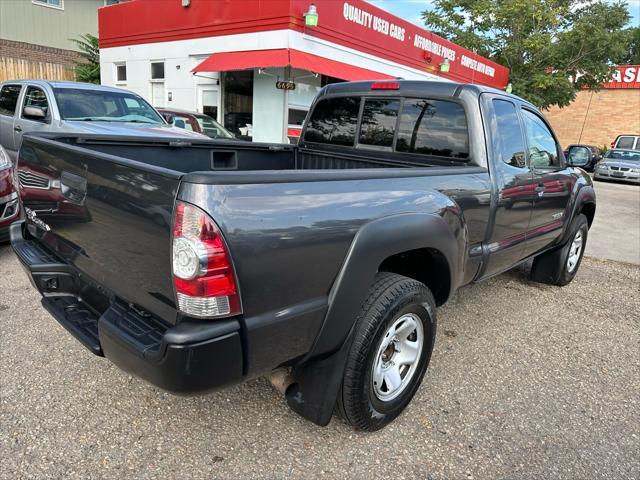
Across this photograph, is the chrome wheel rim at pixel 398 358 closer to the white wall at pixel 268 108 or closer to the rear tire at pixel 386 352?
the rear tire at pixel 386 352

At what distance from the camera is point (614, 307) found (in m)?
4.47

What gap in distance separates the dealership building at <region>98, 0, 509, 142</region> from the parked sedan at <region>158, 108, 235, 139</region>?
2006 millimetres

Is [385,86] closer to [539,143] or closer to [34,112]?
[539,143]

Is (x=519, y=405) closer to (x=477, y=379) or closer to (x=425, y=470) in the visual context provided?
(x=477, y=379)

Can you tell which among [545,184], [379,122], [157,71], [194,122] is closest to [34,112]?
[194,122]

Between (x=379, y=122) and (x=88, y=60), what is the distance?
21348mm

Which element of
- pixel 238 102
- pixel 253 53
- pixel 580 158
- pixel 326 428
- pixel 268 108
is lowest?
pixel 326 428

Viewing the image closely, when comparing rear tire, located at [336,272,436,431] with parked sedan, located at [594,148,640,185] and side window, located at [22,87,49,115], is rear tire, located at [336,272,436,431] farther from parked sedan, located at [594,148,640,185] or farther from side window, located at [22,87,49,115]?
parked sedan, located at [594,148,640,185]

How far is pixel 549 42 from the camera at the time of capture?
69.8 feet

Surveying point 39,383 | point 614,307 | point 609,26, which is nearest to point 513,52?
point 609,26

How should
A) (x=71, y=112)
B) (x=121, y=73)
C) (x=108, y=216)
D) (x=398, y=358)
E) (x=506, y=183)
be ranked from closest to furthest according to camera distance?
(x=108, y=216)
(x=398, y=358)
(x=506, y=183)
(x=71, y=112)
(x=121, y=73)

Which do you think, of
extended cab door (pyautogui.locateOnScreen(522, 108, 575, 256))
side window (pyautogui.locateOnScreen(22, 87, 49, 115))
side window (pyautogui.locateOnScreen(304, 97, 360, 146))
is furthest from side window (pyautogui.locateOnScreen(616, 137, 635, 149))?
side window (pyautogui.locateOnScreen(22, 87, 49, 115))

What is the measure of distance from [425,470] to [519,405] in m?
0.90

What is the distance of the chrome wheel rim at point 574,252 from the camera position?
16.0 feet
